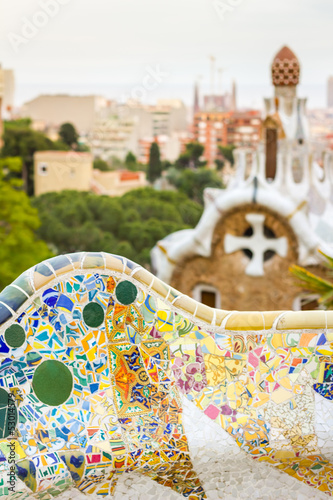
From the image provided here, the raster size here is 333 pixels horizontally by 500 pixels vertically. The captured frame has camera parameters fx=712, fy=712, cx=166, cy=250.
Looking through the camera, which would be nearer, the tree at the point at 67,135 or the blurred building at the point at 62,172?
the blurred building at the point at 62,172

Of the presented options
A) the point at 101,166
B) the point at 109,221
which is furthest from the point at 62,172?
the point at 101,166

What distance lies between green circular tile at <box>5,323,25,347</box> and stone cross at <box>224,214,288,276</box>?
6058 millimetres

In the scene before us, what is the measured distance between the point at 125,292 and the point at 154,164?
35.4 m

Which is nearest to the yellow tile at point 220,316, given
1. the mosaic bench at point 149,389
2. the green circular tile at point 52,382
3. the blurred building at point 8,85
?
the mosaic bench at point 149,389

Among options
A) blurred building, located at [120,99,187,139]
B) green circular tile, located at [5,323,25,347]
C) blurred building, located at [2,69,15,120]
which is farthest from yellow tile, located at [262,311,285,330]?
blurred building, located at [120,99,187,139]

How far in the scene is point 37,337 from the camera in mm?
2832

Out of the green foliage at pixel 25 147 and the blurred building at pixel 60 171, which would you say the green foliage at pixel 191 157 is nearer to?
the green foliage at pixel 25 147

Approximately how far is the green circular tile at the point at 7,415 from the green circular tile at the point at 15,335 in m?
0.19

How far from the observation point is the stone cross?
28.2 ft

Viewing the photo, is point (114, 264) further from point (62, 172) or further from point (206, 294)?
point (62, 172)

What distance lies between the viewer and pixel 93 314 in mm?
2881

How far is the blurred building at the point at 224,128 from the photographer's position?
233 ft

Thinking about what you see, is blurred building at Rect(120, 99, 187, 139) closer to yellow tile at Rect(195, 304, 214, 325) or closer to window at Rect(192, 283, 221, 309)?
window at Rect(192, 283, 221, 309)

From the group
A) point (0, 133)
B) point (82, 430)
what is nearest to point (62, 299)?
point (82, 430)
